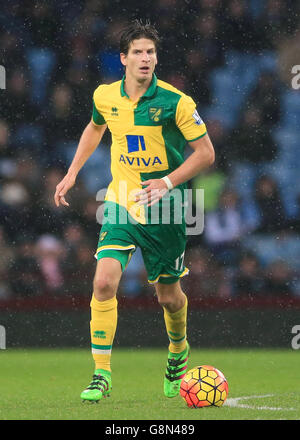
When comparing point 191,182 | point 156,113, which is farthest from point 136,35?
point 191,182

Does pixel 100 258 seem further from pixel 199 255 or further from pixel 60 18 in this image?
pixel 60 18

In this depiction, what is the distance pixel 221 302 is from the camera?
9383 millimetres

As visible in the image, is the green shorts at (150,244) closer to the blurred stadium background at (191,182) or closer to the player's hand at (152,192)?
the player's hand at (152,192)

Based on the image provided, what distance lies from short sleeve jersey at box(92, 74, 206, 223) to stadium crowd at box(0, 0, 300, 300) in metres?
4.23

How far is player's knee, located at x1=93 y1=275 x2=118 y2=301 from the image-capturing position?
538 cm

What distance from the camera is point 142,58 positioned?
5633 millimetres

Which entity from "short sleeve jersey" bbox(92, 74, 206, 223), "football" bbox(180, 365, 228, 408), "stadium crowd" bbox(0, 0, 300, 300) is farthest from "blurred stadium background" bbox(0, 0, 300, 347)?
"football" bbox(180, 365, 228, 408)

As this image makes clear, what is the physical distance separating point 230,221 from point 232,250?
11.6 inches

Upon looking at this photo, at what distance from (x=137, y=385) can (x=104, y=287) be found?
154cm

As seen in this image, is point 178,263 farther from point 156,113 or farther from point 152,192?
point 156,113

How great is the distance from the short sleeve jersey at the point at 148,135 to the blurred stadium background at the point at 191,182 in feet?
12.4

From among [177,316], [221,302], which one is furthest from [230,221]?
[177,316]

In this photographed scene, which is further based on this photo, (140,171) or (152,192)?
(140,171)

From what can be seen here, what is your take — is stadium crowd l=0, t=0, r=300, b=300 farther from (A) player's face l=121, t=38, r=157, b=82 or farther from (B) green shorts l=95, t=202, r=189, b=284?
(A) player's face l=121, t=38, r=157, b=82
